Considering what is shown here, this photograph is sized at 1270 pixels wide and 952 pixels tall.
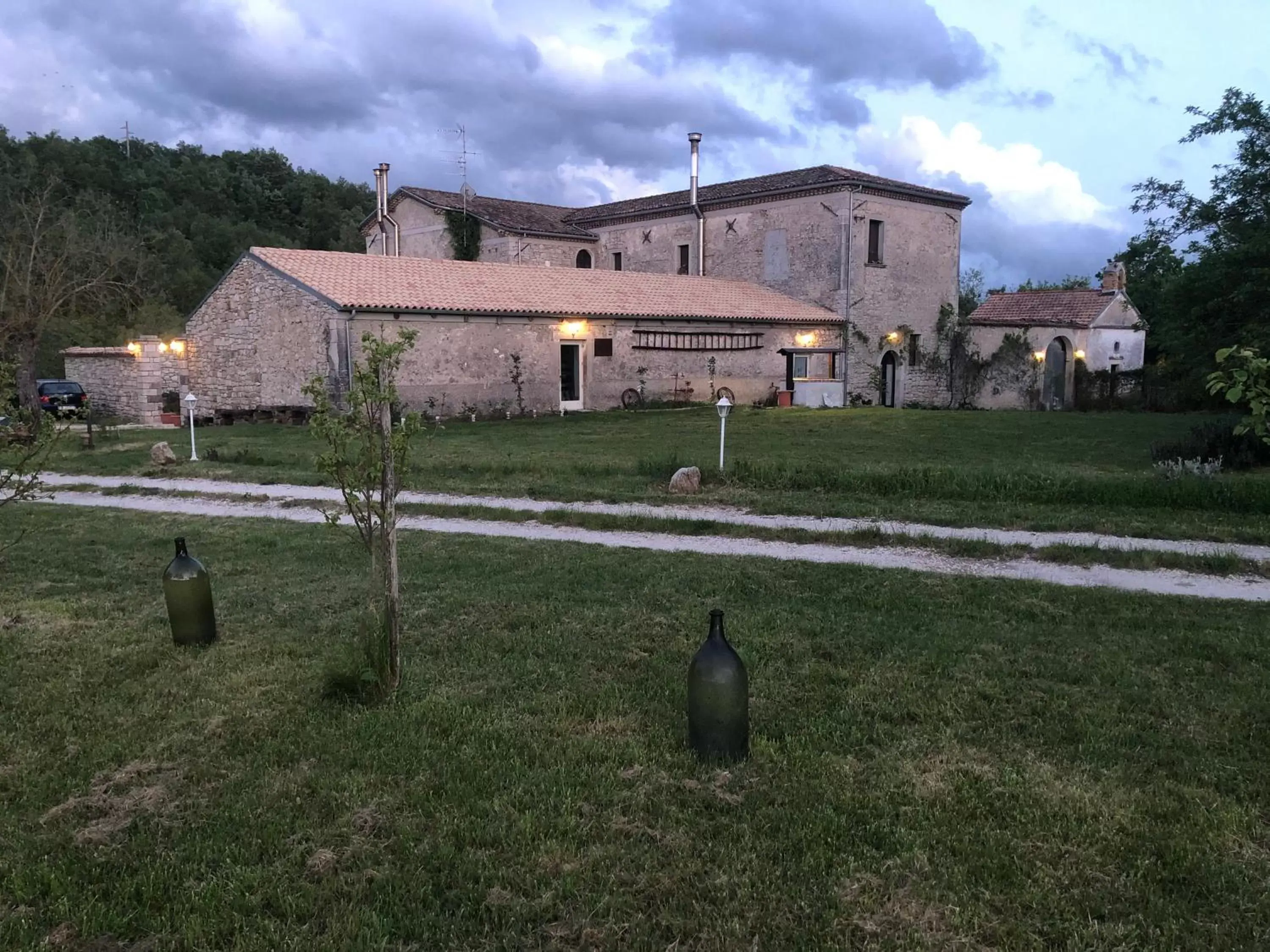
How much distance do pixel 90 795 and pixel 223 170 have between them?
57.3 m

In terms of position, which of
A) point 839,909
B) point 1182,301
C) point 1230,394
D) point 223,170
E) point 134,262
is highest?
point 223,170

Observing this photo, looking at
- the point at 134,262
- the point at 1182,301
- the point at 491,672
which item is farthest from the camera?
the point at 134,262

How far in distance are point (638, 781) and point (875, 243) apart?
30.1m

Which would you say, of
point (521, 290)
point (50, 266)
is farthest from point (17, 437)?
point (50, 266)

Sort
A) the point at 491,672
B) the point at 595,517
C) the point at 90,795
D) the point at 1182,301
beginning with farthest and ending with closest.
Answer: the point at 1182,301 < the point at 595,517 < the point at 491,672 < the point at 90,795

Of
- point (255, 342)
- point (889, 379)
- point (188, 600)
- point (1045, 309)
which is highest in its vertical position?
point (1045, 309)

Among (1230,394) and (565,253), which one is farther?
(565,253)

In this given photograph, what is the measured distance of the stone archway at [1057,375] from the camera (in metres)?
33.4

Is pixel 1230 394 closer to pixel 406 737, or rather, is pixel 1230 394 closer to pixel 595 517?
pixel 406 737

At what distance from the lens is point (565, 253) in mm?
35219

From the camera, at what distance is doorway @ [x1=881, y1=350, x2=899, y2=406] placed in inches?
1288

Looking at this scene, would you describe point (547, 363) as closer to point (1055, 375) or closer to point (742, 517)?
point (742, 517)

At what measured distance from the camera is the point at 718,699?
4223 millimetres

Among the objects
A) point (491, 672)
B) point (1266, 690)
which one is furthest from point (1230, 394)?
point (491, 672)
